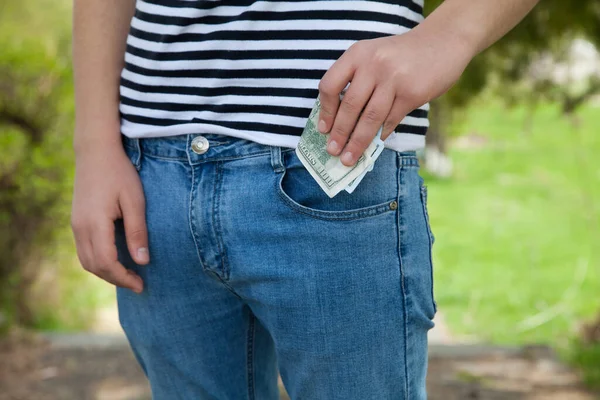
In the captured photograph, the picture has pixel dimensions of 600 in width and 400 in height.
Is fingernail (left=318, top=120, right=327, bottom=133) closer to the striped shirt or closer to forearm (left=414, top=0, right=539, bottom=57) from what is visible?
the striped shirt

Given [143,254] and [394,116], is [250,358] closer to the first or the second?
[143,254]

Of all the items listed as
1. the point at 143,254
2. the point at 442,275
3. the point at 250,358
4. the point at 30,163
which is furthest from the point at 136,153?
the point at 442,275

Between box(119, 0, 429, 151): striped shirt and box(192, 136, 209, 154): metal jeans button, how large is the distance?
1 centimetres

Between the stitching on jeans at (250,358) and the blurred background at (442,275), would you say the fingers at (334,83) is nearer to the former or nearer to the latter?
the stitching on jeans at (250,358)

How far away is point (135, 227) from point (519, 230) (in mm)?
6268

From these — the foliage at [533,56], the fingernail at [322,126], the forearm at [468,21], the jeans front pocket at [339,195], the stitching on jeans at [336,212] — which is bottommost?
the stitching on jeans at [336,212]

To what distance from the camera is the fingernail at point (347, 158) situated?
81cm

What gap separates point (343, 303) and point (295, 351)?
9 cm

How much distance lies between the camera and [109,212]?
97cm

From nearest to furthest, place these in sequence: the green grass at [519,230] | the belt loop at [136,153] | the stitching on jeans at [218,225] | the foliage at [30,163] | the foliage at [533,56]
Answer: the stitching on jeans at [218,225] < the belt loop at [136,153] < the foliage at [533,56] < the foliage at [30,163] < the green grass at [519,230]

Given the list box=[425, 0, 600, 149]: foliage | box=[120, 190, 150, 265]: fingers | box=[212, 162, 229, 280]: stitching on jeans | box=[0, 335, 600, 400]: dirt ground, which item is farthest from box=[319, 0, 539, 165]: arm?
box=[0, 335, 600, 400]: dirt ground

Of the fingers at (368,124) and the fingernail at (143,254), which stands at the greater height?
the fingers at (368,124)

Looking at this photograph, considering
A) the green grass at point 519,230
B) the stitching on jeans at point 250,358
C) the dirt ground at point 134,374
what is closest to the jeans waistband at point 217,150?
the stitching on jeans at point 250,358

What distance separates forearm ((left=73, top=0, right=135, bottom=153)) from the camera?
102 centimetres
